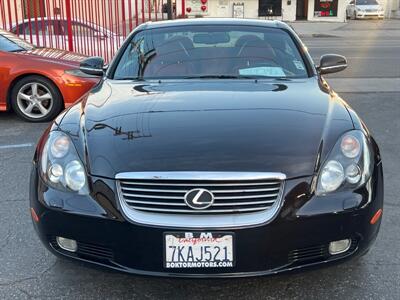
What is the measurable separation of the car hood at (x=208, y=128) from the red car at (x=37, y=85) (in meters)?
3.50

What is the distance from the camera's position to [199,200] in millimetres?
2455

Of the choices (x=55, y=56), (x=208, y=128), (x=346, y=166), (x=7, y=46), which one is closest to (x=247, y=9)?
(x=55, y=56)

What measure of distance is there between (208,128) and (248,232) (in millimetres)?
662

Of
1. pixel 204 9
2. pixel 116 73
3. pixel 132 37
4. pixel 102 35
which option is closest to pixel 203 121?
pixel 116 73

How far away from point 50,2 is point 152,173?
9.61m

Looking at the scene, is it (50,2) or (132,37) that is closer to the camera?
(132,37)

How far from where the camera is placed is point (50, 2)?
11.1 metres

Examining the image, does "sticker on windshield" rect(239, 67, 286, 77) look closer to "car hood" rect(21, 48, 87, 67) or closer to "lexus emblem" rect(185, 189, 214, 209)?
"lexus emblem" rect(185, 189, 214, 209)

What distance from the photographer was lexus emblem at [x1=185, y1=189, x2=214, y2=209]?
245cm

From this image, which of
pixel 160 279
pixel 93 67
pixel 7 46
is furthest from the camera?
pixel 7 46

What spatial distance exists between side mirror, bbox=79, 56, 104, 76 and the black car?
1.53 m

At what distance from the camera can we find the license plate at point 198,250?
2.42 m

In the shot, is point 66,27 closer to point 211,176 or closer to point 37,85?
point 37,85

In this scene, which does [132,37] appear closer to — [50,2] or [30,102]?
[30,102]
